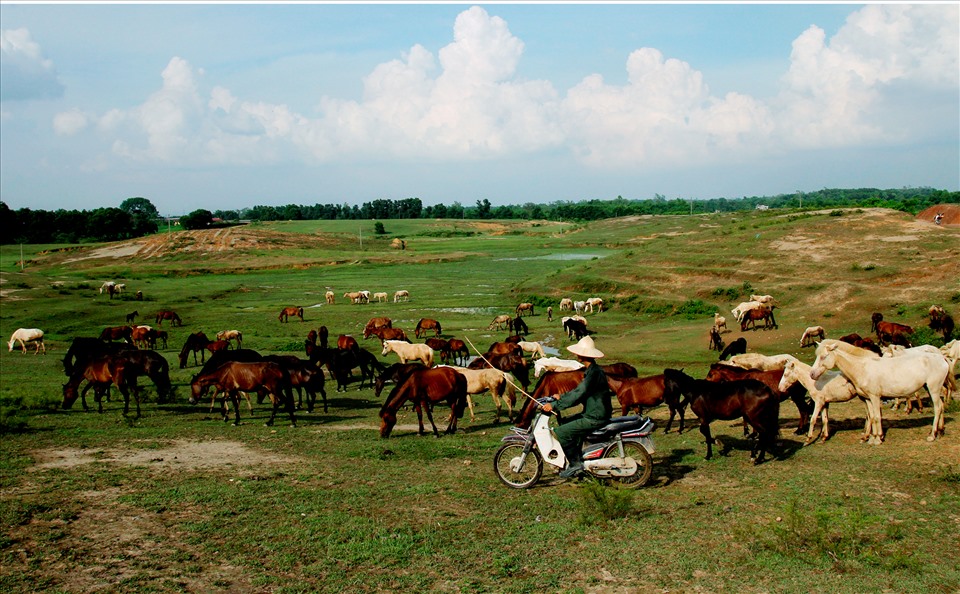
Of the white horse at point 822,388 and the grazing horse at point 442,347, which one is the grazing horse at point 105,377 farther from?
the white horse at point 822,388

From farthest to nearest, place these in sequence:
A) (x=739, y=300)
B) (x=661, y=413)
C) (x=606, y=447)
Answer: (x=739, y=300), (x=661, y=413), (x=606, y=447)

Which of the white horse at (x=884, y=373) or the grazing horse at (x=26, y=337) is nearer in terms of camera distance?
the white horse at (x=884, y=373)

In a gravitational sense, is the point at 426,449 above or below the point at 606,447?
below

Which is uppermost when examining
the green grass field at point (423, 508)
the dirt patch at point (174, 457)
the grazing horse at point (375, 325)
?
the green grass field at point (423, 508)

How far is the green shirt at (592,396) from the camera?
9.65 metres

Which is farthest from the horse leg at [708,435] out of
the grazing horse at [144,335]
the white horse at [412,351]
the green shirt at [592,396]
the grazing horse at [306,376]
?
the grazing horse at [144,335]

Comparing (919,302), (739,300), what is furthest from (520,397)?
(739,300)

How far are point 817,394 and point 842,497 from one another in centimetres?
374

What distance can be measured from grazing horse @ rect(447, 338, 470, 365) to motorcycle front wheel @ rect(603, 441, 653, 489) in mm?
16540

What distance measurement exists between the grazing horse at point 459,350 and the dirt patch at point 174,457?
43.7 feet

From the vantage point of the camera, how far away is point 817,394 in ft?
42.3

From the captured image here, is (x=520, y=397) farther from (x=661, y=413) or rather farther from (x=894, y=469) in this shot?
(x=894, y=469)

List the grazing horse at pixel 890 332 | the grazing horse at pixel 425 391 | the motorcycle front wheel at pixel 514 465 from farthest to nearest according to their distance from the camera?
the grazing horse at pixel 890 332 → the grazing horse at pixel 425 391 → the motorcycle front wheel at pixel 514 465

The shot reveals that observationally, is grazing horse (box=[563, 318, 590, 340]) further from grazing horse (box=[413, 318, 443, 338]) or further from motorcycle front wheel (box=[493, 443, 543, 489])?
motorcycle front wheel (box=[493, 443, 543, 489])
